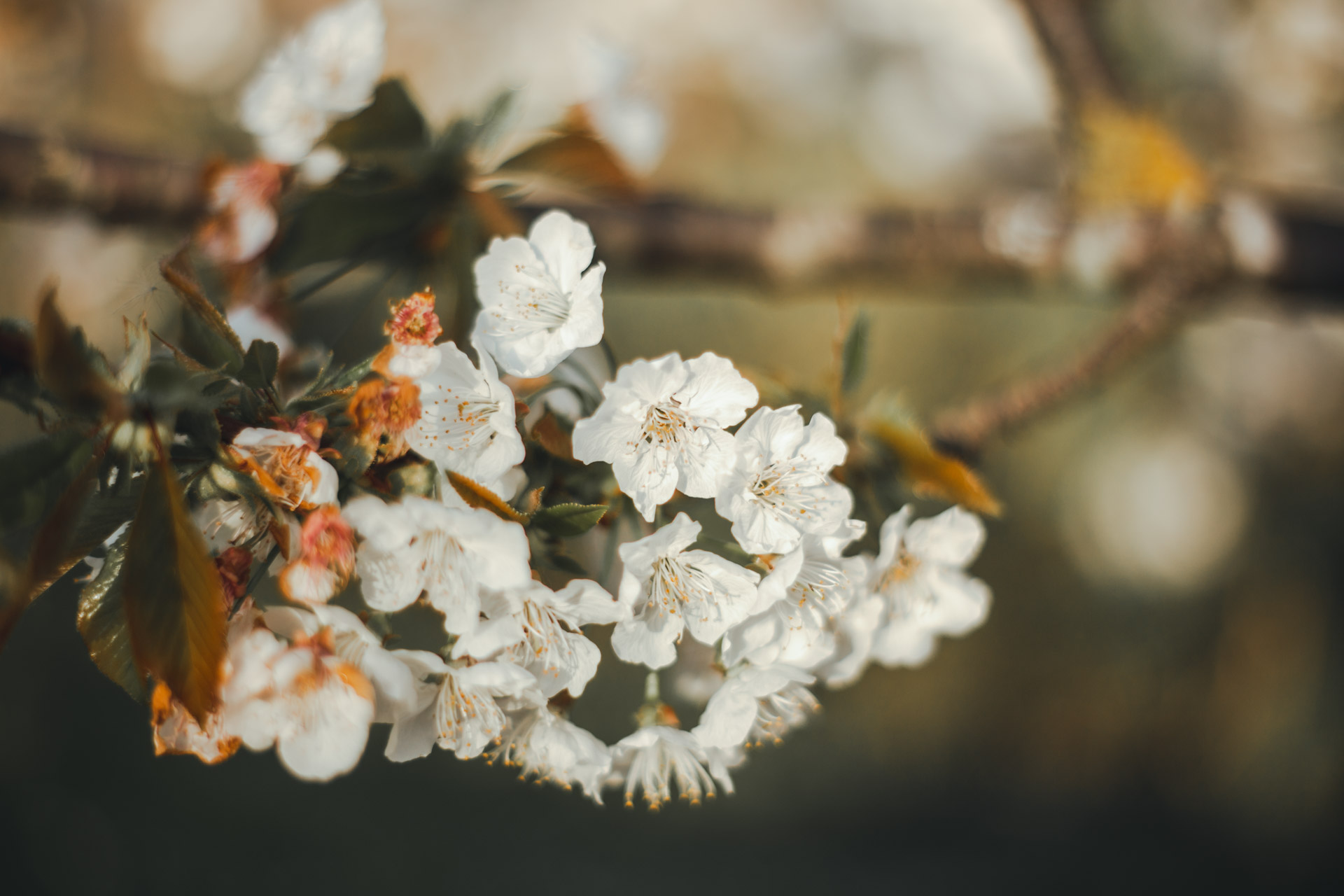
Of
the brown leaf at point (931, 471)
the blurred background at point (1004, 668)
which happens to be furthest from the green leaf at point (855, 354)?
the blurred background at point (1004, 668)

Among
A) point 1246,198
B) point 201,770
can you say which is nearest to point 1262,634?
point 1246,198

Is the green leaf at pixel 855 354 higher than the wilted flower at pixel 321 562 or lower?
higher

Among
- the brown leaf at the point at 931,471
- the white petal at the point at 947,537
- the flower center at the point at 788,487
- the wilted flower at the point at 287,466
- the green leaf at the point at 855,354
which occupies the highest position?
the green leaf at the point at 855,354

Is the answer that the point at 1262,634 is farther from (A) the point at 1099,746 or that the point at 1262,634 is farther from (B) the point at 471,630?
(B) the point at 471,630

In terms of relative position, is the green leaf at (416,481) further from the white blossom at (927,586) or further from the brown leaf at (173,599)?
the white blossom at (927,586)

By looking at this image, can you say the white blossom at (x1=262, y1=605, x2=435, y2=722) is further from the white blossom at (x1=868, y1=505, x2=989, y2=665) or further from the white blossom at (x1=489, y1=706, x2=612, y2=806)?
the white blossom at (x1=868, y1=505, x2=989, y2=665)

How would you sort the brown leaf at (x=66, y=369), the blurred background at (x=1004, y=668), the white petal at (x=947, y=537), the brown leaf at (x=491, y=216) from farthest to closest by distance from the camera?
the blurred background at (x=1004, y=668) < the brown leaf at (x=491, y=216) < the white petal at (x=947, y=537) < the brown leaf at (x=66, y=369)
